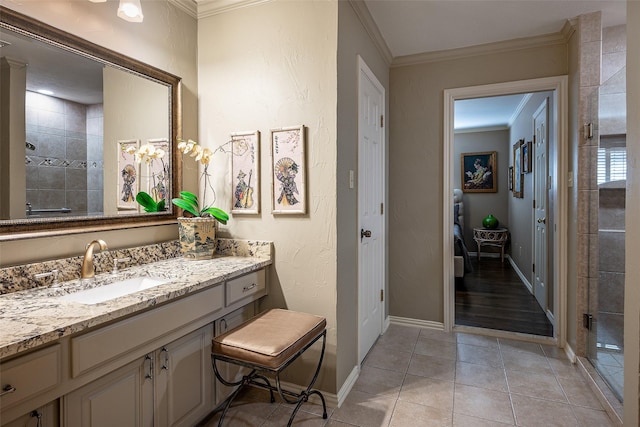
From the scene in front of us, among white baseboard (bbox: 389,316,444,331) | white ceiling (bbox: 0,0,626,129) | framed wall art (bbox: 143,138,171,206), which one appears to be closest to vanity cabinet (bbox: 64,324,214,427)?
framed wall art (bbox: 143,138,171,206)

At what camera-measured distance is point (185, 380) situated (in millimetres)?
1609

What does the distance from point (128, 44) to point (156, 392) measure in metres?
1.79

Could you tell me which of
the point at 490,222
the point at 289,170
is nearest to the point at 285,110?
the point at 289,170

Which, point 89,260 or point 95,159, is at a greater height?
point 95,159

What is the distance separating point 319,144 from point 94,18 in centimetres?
129

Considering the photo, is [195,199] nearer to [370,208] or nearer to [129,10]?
[129,10]

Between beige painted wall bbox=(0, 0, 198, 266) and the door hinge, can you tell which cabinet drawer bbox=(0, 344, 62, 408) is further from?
the door hinge

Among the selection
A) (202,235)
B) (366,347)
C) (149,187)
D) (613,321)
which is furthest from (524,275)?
(149,187)

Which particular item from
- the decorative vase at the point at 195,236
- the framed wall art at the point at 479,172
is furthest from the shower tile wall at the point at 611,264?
the framed wall art at the point at 479,172

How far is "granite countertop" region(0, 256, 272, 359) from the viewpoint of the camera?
0.99 m

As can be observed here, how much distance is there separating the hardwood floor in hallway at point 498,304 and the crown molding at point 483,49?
7.90 feet

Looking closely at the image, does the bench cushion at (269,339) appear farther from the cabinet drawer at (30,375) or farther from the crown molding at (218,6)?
the crown molding at (218,6)

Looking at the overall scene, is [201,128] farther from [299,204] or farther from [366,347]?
[366,347]

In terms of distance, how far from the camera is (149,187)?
2055 millimetres
